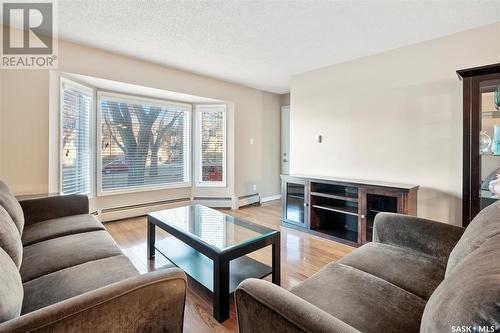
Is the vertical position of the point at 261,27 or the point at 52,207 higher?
the point at 261,27

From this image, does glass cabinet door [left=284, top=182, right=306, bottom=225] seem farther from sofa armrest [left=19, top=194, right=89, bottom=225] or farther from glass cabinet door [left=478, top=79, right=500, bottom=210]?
sofa armrest [left=19, top=194, right=89, bottom=225]

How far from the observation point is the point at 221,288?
1.57 m

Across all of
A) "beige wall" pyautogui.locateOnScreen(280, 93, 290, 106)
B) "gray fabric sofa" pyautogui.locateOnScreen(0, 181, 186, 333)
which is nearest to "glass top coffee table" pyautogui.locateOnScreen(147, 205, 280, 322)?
"gray fabric sofa" pyautogui.locateOnScreen(0, 181, 186, 333)

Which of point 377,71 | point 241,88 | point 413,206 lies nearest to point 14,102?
point 241,88

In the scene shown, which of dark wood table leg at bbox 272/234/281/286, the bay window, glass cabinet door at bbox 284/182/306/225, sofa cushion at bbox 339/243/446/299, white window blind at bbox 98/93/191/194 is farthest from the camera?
white window blind at bbox 98/93/191/194

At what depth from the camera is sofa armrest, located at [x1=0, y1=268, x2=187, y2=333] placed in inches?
29.9

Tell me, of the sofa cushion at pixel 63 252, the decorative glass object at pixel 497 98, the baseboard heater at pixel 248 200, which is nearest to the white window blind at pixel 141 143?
the baseboard heater at pixel 248 200

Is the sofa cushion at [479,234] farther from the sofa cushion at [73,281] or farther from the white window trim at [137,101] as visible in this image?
the white window trim at [137,101]

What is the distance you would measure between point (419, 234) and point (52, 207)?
298cm

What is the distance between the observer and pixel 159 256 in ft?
8.13

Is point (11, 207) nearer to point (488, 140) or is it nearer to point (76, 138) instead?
point (76, 138)

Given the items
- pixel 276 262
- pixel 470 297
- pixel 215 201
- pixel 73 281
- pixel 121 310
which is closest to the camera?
pixel 470 297

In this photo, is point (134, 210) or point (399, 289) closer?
point (399, 289)

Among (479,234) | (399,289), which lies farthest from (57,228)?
(479,234)
